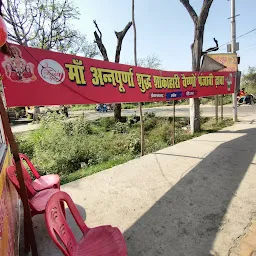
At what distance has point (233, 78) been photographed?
9.34 metres

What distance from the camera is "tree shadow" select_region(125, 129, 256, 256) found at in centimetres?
224

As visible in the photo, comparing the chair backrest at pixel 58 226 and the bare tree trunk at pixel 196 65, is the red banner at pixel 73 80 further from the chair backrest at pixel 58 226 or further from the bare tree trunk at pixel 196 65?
the chair backrest at pixel 58 226

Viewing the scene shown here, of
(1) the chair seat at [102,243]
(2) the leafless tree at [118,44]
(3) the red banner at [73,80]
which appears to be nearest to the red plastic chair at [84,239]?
(1) the chair seat at [102,243]

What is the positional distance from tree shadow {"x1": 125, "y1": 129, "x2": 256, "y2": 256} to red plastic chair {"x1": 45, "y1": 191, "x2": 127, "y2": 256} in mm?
487

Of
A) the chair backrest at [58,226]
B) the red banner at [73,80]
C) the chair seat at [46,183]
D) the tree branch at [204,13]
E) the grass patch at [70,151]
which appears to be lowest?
the grass patch at [70,151]

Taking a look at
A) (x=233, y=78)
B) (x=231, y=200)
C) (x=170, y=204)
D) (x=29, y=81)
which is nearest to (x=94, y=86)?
(x=29, y=81)

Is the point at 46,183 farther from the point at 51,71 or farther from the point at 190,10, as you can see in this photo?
the point at 190,10

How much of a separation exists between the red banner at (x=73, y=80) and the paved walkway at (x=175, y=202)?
5.23 ft

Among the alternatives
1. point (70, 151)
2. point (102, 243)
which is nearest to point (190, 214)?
point (102, 243)

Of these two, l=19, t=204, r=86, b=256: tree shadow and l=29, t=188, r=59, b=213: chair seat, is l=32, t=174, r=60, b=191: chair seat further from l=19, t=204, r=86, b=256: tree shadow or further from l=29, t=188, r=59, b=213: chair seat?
l=19, t=204, r=86, b=256: tree shadow

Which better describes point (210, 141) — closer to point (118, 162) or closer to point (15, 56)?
point (118, 162)

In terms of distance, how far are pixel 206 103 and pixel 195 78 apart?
1803 cm

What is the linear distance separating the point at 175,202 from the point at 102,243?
156 cm

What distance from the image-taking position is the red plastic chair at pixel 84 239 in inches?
59.4
